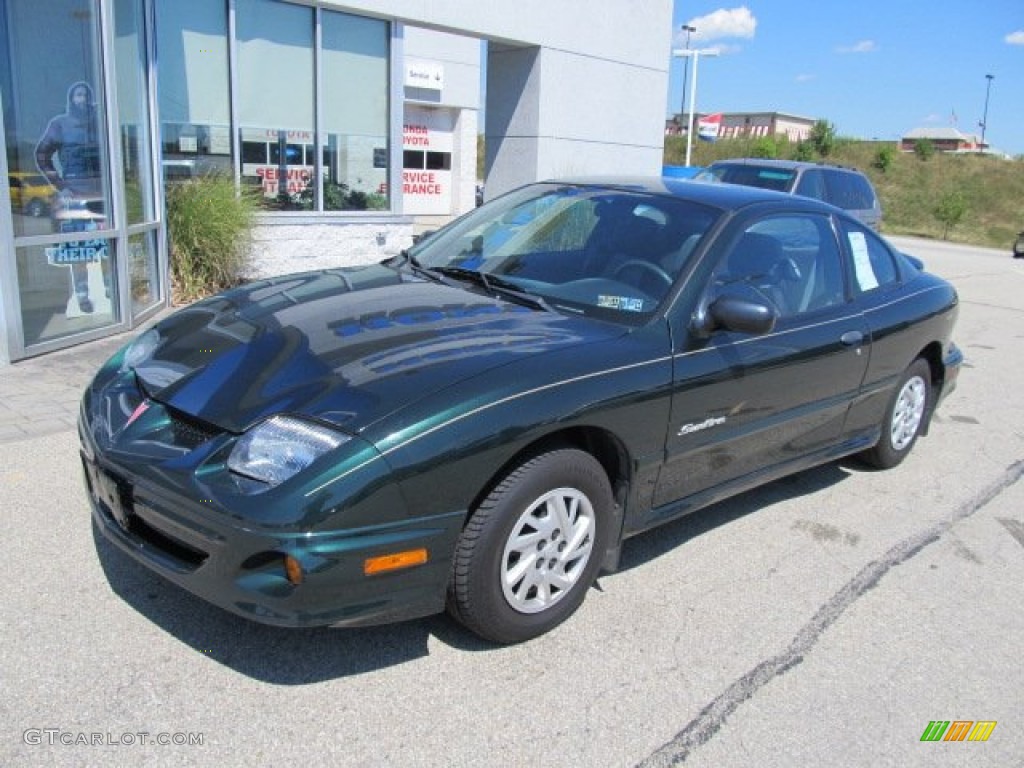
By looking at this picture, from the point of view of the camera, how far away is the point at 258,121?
31.9 feet

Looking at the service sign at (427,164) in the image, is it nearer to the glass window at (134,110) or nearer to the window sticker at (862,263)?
the glass window at (134,110)

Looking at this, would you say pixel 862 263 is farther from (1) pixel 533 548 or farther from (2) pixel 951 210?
(2) pixel 951 210

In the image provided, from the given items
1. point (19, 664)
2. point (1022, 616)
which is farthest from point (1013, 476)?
point (19, 664)

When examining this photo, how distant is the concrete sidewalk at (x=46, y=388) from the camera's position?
5.07 meters

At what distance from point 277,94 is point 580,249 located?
691cm

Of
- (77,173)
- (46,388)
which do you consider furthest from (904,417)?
(77,173)

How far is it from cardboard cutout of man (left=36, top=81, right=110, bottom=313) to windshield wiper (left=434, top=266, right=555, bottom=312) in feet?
12.9

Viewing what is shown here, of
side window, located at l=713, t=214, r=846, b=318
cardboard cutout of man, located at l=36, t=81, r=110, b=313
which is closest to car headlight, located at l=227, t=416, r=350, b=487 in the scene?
side window, located at l=713, t=214, r=846, b=318

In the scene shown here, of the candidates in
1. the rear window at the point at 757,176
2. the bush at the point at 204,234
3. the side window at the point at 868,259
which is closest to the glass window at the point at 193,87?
the bush at the point at 204,234

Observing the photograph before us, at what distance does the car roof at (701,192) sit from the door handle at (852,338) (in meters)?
0.68

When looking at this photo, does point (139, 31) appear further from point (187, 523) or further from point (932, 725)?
point (932, 725)

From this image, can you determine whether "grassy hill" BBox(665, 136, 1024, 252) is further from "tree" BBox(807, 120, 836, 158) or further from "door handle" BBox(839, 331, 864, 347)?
"door handle" BBox(839, 331, 864, 347)

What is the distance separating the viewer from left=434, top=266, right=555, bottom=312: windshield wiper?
373 cm

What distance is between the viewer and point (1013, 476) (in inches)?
215
